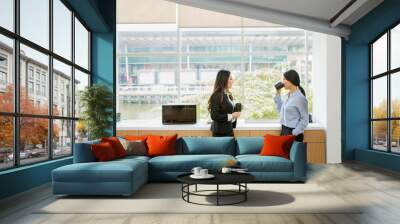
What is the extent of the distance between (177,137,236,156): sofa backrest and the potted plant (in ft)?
5.93

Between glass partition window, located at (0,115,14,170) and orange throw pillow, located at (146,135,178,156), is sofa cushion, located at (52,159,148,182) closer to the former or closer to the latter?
glass partition window, located at (0,115,14,170)

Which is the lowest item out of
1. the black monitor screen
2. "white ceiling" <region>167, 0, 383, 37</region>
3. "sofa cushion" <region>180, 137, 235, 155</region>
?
"sofa cushion" <region>180, 137, 235, 155</region>

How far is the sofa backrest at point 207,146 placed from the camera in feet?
24.1

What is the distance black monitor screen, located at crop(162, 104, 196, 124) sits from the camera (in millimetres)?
10023

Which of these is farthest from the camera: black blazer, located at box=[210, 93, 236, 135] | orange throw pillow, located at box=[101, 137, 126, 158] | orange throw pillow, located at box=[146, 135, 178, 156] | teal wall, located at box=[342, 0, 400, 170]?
teal wall, located at box=[342, 0, 400, 170]

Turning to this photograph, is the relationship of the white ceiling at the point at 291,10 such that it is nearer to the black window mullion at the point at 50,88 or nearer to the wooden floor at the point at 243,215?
the black window mullion at the point at 50,88

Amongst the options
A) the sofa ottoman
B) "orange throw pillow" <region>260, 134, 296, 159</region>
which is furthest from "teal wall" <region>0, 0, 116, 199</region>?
"orange throw pillow" <region>260, 134, 296, 159</region>

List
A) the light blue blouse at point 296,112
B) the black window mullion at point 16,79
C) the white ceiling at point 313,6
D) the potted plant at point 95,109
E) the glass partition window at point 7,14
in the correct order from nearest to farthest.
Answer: the glass partition window at point 7,14, the black window mullion at point 16,79, the light blue blouse at point 296,112, the white ceiling at point 313,6, the potted plant at point 95,109

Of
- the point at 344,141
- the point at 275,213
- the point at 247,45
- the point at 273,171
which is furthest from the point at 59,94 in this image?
the point at 344,141

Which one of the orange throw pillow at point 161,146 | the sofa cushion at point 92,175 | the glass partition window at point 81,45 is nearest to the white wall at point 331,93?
the orange throw pillow at point 161,146

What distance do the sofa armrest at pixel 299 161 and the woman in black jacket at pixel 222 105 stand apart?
3.90 ft

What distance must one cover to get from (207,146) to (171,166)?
1.04m

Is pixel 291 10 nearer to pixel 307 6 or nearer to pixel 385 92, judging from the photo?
pixel 307 6

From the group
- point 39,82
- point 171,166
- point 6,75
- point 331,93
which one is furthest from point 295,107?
point 6,75
